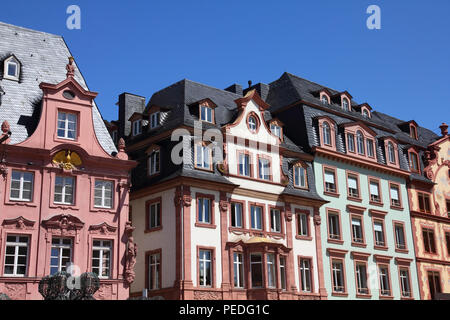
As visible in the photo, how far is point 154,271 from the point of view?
40.1m

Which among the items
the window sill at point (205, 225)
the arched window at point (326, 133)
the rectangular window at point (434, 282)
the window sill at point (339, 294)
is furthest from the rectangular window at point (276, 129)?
the rectangular window at point (434, 282)

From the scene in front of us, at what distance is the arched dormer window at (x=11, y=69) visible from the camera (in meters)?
37.4

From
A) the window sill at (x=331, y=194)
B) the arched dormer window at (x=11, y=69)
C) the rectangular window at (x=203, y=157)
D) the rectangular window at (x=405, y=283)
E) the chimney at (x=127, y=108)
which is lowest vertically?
the rectangular window at (x=405, y=283)

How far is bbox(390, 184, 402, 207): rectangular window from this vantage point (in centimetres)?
5547

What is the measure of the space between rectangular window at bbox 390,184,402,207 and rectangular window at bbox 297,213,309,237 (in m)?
12.5

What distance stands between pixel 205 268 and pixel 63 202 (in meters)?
10.3

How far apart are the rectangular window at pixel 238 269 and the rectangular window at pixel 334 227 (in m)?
9.70

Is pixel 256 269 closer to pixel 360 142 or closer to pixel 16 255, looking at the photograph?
pixel 16 255

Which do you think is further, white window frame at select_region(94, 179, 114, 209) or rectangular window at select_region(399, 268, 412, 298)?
rectangular window at select_region(399, 268, 412, 298)

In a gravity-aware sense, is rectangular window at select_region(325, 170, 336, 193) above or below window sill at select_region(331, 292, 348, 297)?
above

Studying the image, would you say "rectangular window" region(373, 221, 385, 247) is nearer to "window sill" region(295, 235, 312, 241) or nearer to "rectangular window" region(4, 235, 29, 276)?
"window sill" region(295, 235, 312, 241)

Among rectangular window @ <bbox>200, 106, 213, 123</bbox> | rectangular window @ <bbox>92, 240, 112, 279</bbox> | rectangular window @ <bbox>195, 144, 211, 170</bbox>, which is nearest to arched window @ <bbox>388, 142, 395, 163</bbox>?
rectangular window @ <bbox>200, 106, 213, 123</bbox>

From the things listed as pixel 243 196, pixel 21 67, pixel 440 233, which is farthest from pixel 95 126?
pixel 440 233

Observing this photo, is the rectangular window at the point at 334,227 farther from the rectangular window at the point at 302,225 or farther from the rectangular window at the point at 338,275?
the rectangular window at the point at 302,225
